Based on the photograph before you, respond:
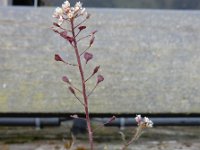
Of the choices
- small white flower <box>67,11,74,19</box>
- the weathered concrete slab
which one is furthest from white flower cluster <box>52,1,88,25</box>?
the weathered concrete slab

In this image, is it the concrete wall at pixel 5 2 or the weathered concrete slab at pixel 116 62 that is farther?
the concrete wall at pixel 5 2

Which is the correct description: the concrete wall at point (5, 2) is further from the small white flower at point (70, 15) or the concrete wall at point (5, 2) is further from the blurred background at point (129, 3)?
the small white flower at point (70, 15)

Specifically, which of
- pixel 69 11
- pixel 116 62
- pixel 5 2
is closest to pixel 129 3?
pixel 116 62

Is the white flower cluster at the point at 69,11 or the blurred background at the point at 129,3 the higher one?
the blurred background at the point at 129,3

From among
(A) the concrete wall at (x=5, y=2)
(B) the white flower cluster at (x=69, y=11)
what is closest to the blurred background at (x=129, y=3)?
(A) the concrete wall at (x=5, y=2)

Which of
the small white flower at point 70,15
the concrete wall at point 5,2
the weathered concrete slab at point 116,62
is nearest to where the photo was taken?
the small white flower at point 70,15

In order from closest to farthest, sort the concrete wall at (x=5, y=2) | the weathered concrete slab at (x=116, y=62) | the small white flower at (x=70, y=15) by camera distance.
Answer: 1. the small white flower at (x=70, y=15)
2. the weathered concrete slab at (x=116, y=62)
3. the concrete wall at (x=5, y=2)

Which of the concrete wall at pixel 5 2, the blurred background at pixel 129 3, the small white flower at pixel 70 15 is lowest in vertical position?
the small white flower at pixel 70 15

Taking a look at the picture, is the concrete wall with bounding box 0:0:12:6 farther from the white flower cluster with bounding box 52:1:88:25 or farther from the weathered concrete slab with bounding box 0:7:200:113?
the white flower cluster with bounding box 52:1:88:25
